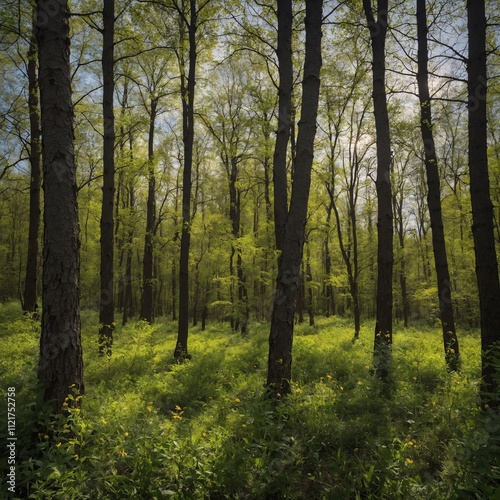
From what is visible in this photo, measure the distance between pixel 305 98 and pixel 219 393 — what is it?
5.62m

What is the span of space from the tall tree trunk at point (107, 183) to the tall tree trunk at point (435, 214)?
25.8ft

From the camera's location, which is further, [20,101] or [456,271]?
[456,271]

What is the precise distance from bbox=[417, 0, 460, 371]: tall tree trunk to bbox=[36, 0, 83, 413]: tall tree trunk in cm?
739

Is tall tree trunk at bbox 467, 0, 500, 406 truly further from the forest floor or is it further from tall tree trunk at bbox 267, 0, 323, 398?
tall tree trunk at bbox 267, 0, 323, 398

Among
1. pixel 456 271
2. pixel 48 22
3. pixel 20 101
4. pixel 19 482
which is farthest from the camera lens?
pixel 456 271

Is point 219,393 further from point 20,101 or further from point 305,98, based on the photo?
point 20,101

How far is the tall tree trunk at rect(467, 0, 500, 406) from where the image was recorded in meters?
4.66

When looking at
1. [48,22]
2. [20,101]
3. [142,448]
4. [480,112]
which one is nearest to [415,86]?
[480,112]

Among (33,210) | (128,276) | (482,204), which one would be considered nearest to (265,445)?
(482,204)

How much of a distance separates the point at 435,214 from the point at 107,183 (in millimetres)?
8583

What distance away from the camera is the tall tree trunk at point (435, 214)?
25.0ft

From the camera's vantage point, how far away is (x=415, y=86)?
8.84m

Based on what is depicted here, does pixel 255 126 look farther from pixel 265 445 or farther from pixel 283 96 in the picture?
pixel 265 445

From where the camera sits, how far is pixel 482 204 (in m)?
4.85
